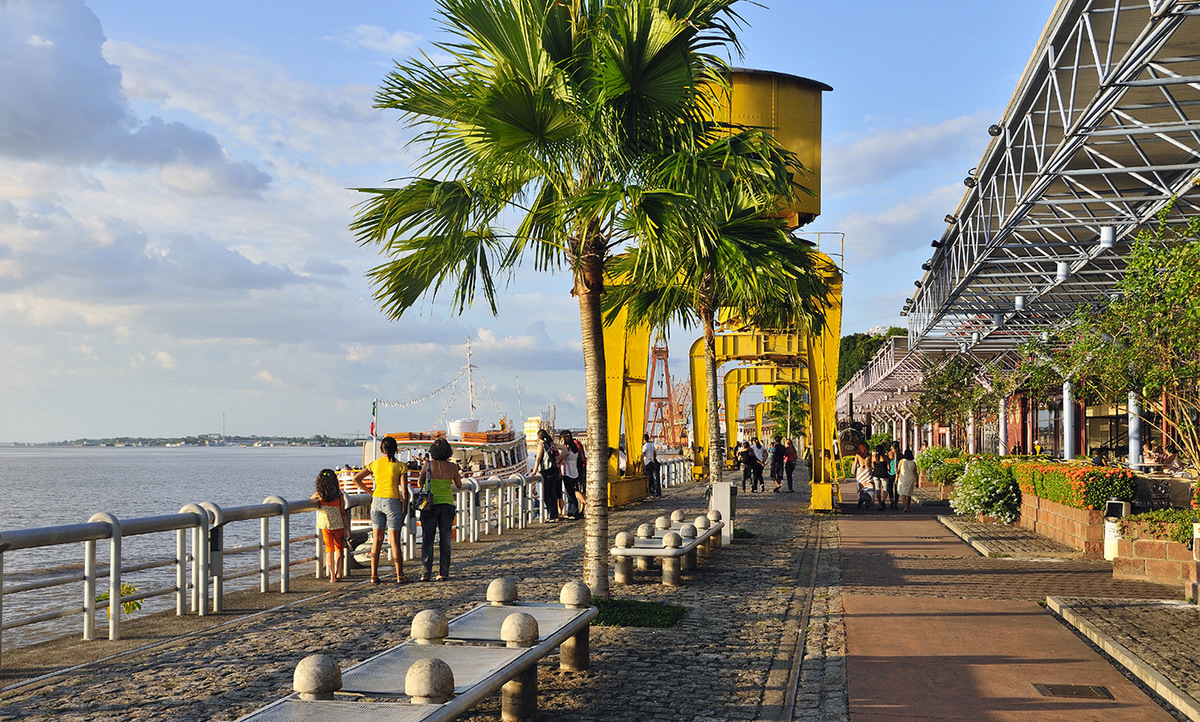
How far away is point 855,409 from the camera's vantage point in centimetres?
9381

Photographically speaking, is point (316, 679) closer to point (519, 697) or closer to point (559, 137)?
point (519, 697)

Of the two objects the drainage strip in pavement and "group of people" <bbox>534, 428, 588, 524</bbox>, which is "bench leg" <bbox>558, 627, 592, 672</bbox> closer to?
the drainage strip in pavement

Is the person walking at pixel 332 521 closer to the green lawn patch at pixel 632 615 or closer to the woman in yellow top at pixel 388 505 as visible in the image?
the woman in yellow top at pixel 388 505

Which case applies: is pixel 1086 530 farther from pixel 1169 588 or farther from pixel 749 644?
pixel 749 644

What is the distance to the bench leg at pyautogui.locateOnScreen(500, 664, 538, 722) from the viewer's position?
5832 mm

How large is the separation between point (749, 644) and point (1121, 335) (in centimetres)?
580

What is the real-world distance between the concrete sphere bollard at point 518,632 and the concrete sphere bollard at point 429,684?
1150 mm

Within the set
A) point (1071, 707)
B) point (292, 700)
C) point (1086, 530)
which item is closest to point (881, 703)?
point (1071, 707)

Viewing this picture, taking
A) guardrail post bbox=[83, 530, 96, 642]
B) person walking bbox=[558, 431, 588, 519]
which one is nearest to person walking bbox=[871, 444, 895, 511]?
person walking bbox=[558, 431, 588, 519]

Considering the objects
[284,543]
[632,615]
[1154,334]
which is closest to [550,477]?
[284,543]

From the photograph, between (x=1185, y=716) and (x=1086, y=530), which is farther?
(x=1086, y=530)

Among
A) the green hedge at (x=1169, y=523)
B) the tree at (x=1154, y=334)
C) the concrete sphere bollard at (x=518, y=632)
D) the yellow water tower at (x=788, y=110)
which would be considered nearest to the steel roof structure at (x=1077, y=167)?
the tree at (x=1154, y=334)

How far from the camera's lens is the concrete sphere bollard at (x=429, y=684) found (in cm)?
470

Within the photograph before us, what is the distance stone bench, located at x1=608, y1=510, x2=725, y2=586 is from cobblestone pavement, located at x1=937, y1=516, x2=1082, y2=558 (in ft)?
15.4
